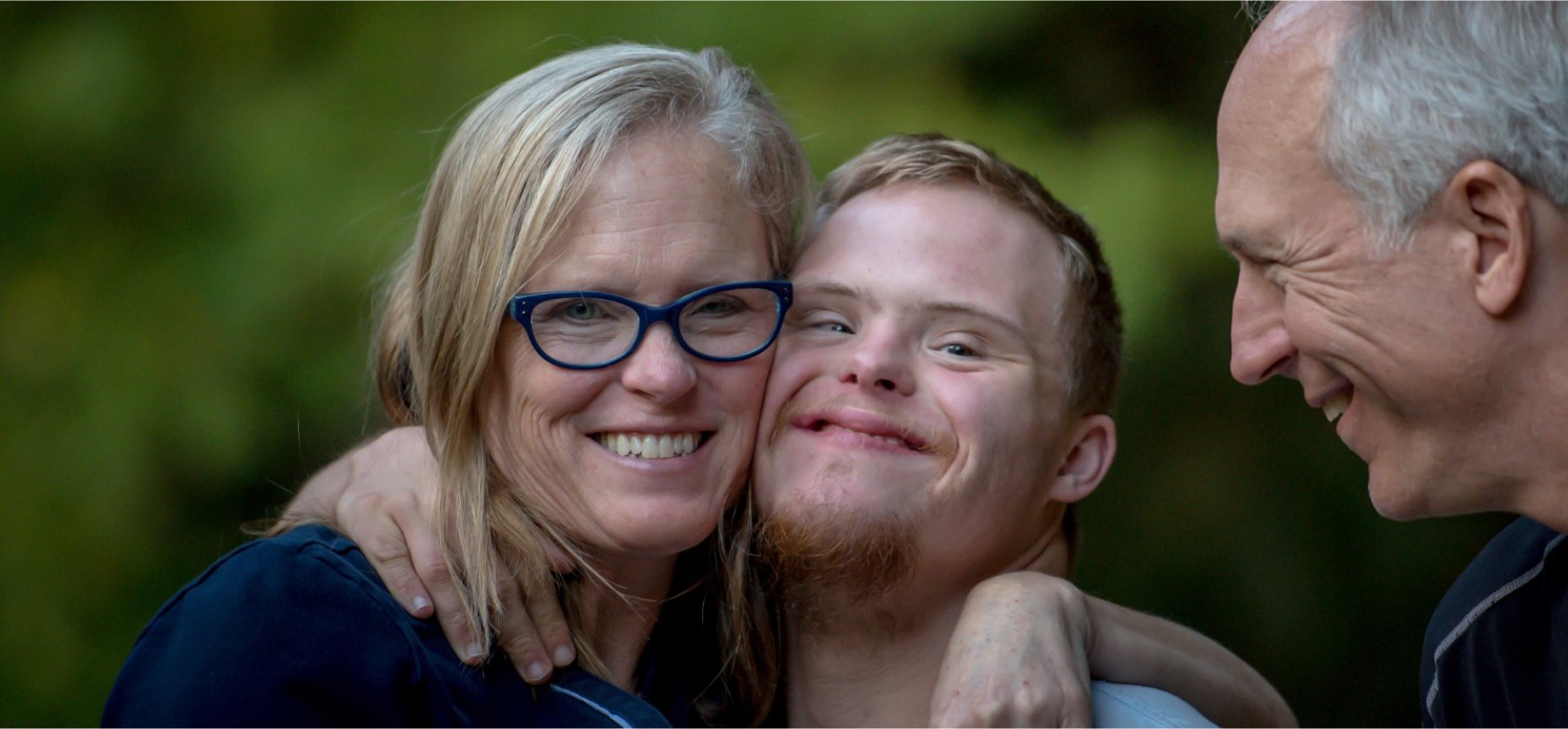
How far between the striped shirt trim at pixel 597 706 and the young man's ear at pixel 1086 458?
2.82 ft

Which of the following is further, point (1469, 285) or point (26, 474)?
point (26, 474)

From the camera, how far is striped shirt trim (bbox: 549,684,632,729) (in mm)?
1968

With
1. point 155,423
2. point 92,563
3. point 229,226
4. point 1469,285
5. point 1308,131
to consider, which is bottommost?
point 92,563

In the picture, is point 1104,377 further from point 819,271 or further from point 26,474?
point 26,474

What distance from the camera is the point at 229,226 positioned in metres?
3.57

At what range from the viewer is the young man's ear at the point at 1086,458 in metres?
2.38

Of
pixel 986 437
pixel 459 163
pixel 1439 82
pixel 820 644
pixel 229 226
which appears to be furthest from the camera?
pixel 229 226

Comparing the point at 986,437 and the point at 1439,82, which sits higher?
the point at 1439,82

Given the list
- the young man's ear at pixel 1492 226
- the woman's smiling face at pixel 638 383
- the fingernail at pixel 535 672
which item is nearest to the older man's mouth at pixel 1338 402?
the young man's ear at pixel 1492 226

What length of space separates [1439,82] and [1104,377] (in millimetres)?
926

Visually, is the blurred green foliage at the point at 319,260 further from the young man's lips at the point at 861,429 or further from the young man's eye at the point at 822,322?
the young man's lips at the point at 861,429

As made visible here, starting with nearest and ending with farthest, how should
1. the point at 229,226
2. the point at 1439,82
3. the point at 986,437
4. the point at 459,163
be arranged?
the point at 1439,82, the point at 459,163, the point at 986,437, the point at 229,226

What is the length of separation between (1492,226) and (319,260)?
2829mm

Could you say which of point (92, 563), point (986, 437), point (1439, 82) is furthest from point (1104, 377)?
point (92, 563)
